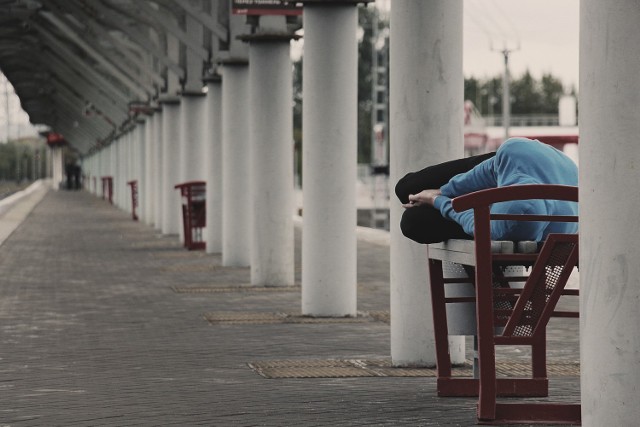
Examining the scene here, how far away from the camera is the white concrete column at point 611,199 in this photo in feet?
19.2

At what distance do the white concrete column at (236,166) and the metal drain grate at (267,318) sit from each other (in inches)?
277

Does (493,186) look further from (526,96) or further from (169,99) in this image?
(526,96)

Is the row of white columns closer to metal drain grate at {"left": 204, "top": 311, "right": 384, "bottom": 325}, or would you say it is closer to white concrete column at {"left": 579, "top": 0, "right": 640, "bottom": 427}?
white concrete column at {"left": 579, "top": 0, "right": 640, "bottom": 427}

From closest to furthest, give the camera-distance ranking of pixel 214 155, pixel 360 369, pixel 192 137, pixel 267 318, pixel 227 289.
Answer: pixel 360 369 < pixel 267 318 < pixel 227 289 < pixel 214 155 < pixel 192 137

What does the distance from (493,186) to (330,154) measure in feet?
19.7

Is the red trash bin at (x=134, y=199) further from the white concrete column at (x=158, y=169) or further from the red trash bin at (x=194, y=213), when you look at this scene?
the red trash bin at (x=194, y=213)

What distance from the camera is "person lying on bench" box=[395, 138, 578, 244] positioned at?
7.50 meters

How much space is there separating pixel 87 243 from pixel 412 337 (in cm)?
1940

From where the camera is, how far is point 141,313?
14250 mm

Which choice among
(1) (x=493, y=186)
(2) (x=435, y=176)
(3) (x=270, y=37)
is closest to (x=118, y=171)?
(3) (x=270, y=37)

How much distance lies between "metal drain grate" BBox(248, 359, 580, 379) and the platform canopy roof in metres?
11.2

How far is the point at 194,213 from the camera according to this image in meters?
27.1

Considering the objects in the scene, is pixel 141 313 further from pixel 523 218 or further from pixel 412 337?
pixel 523 218

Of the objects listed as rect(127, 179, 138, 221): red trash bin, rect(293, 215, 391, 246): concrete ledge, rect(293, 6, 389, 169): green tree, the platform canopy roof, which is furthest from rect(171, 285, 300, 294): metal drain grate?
rect(293, 6, 389, 169): green tree
